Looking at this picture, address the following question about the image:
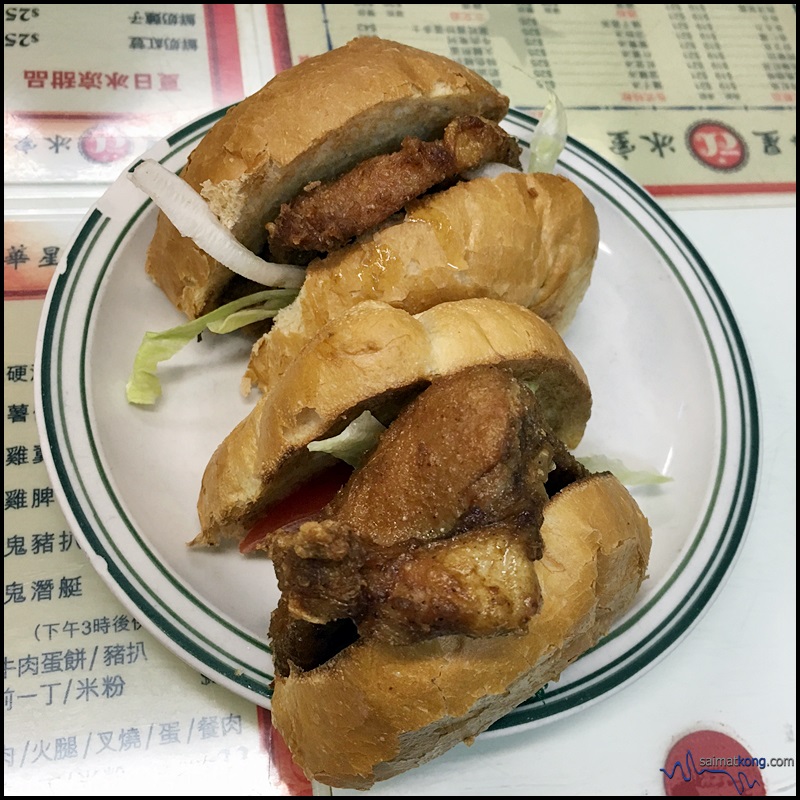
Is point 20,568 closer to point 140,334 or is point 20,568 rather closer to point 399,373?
point 140,334

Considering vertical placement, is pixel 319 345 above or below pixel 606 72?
below

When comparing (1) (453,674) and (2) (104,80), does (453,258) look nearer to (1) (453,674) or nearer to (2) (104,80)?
(1) (453,674)

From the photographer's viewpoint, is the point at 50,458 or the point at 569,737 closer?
the point at 50,458

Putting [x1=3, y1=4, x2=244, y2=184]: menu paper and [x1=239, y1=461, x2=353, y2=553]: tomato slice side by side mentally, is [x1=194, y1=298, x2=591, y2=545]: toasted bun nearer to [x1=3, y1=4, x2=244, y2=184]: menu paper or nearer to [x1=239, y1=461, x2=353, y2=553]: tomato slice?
[x1=239, y1=461, x2=353, y2=553]: tomato slice

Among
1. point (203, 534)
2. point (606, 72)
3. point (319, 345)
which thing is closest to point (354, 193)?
point (319, 345)

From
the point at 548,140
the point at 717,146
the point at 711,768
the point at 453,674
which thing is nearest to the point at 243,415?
the point at 453,674
